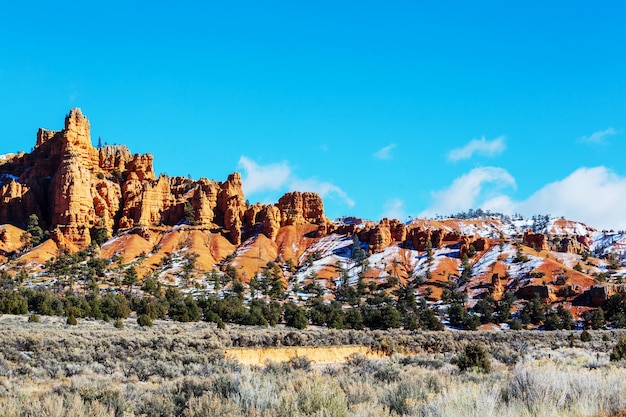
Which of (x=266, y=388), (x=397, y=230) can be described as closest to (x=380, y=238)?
(x=397, y=230)

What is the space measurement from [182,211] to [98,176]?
2021 cm

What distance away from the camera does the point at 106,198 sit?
111312 millimetres

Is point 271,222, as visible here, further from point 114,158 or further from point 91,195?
point 114,158

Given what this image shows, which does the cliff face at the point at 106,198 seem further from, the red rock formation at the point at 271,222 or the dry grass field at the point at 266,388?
the dry grass field at the point at 266,388

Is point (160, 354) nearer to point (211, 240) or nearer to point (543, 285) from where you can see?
point (543, 285)

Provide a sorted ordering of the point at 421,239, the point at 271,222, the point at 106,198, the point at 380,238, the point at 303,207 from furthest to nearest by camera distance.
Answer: the point at 303,207 → the point at 106,198 → the point at 271,222 → the point at 380,238 → the point at 421,239

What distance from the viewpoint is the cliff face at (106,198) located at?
345 feet

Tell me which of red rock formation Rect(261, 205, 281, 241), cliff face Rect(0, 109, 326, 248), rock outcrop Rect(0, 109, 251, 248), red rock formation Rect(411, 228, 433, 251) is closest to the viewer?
red rock formation Rect(411, 228, 433, 251)

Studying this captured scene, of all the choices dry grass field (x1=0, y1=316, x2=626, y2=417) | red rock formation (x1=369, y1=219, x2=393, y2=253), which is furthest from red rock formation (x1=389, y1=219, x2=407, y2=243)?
dry grass field (x1=0, y1=316, x2=626, y2=417)

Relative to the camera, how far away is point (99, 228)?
341 ft

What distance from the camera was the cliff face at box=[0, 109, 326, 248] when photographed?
105 meters

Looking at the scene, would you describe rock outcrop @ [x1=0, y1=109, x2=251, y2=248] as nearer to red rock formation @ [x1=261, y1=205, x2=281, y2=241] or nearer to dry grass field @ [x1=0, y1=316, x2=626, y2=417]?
red rock formation @ [x1=261, y1=205, x2=281, y2=241]

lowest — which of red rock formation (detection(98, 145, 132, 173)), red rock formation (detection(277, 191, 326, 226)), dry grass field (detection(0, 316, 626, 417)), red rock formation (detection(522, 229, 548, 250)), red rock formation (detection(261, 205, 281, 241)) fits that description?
dry grass field (detection(0, 316, 626, 417))

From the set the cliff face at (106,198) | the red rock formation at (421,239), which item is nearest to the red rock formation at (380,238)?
the red rock formation at (421,239)
